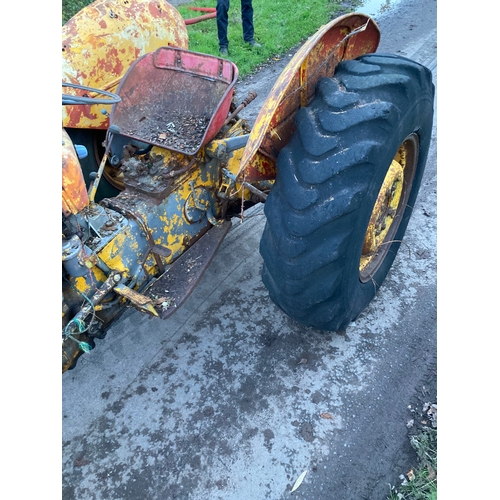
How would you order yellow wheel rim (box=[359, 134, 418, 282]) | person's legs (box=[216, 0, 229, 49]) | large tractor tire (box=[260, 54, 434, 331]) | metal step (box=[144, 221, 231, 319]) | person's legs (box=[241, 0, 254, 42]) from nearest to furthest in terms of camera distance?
large tractor tire (box=[260, 54, 434, 331])
metal step (box=[144, 221, 231, 319])
yellow wheel rim (box=[359, 134, 418, 282])
person's legs (box=[216, 0, 229, 49])
person's legs (box=[241, 0, 254, 42])

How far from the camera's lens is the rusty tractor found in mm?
1732

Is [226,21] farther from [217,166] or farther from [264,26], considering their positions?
[217,166]

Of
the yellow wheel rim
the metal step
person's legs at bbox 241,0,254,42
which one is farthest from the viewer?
person's legs at bbox 241,0,254,42

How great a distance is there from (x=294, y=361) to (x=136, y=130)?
1.53 m

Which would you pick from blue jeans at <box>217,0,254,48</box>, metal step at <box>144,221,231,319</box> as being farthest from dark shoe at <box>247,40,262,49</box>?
metal step at <box>144,221,231,319</box>

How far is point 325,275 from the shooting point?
6.21 feet

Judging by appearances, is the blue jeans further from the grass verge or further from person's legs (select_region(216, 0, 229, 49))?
the grass verge

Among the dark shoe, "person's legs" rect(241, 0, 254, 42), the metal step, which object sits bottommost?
the metal step

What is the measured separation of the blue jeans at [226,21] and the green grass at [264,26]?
0.42 feet

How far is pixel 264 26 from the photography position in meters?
6.72

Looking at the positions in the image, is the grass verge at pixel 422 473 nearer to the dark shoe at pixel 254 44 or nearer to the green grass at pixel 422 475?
the green grass at pixel 422 475

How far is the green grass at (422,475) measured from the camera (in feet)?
6.10

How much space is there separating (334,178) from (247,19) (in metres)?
5.22

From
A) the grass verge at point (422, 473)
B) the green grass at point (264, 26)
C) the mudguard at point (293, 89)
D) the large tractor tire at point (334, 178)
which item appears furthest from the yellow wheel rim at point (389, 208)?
the green grass at point (264, 26)
